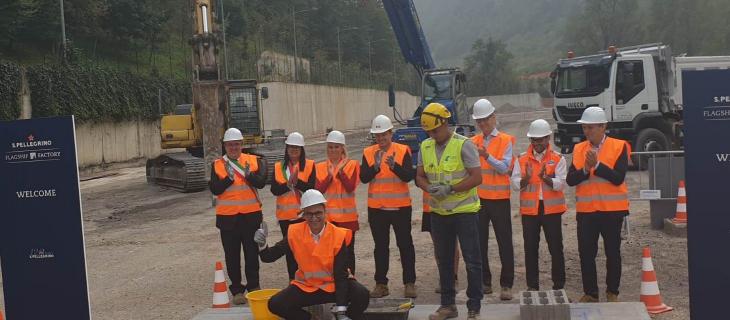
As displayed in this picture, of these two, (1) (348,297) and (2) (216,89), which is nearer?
(1) (348,297)

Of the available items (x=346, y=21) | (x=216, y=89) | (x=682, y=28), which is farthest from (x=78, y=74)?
(x=682, y=28)

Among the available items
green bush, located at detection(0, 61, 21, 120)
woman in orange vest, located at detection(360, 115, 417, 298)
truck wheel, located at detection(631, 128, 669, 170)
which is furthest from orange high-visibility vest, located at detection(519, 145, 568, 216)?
green bush, located at detection(0, 61, 21, 120)

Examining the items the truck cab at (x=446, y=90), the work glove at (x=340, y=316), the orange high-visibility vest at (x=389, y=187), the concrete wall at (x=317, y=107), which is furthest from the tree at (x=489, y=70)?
the work glove at (x=340, y=316)

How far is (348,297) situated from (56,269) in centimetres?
254

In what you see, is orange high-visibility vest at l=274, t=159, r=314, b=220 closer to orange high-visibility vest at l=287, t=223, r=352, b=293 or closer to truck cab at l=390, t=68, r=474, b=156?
orange high-visibility vest at l=287, t=223, r=352, b=293

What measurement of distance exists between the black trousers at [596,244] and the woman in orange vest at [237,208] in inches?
134

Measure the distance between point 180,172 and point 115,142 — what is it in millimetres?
13250

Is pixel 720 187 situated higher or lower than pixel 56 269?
higher

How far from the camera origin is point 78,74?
29.5 m

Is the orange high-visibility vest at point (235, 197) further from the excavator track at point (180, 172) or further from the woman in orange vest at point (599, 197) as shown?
the excavator track at point (180, 172)

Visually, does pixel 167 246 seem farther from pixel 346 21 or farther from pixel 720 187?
pixel 346 21

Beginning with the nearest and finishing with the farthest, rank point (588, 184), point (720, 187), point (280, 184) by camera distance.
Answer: point (720, 187)
point (588, 184)
point (280, 184)

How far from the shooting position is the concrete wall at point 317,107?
43.7 meters

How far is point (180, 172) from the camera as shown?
19.6 meters
